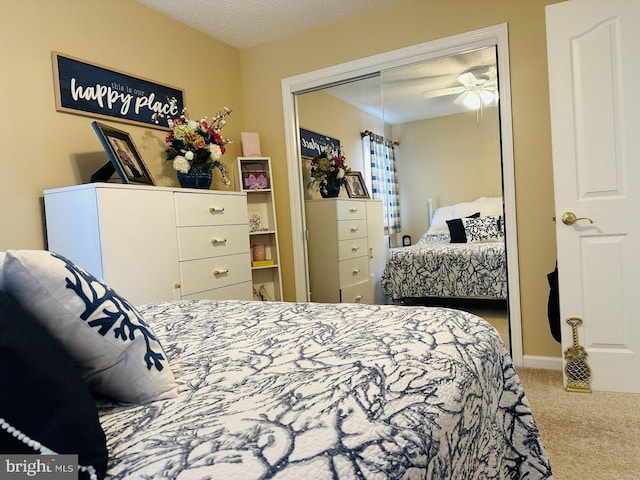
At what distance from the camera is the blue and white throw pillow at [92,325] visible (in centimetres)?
68

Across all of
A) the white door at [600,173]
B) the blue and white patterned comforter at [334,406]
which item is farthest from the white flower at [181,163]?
the white door at [600,173]

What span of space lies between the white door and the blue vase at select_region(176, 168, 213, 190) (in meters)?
2.12

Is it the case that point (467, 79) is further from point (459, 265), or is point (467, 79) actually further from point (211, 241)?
point (211, 241)

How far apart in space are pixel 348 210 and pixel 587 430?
2130 mm

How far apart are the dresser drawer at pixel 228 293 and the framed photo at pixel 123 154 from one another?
29.2 inches

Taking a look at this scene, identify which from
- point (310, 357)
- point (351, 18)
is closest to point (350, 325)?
point (310, 357)

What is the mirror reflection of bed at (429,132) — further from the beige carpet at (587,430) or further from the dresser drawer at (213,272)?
the dresser drawer at (213,272)

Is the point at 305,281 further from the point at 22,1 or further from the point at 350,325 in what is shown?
the point at 22,1

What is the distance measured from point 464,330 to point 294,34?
9.71 feet

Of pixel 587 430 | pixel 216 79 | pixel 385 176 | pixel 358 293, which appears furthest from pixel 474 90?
pixel 587 430

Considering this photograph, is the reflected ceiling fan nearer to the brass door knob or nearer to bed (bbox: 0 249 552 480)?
the brass door knob

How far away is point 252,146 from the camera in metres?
3.41

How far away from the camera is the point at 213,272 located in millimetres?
2688

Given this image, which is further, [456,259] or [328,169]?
[328,169]
